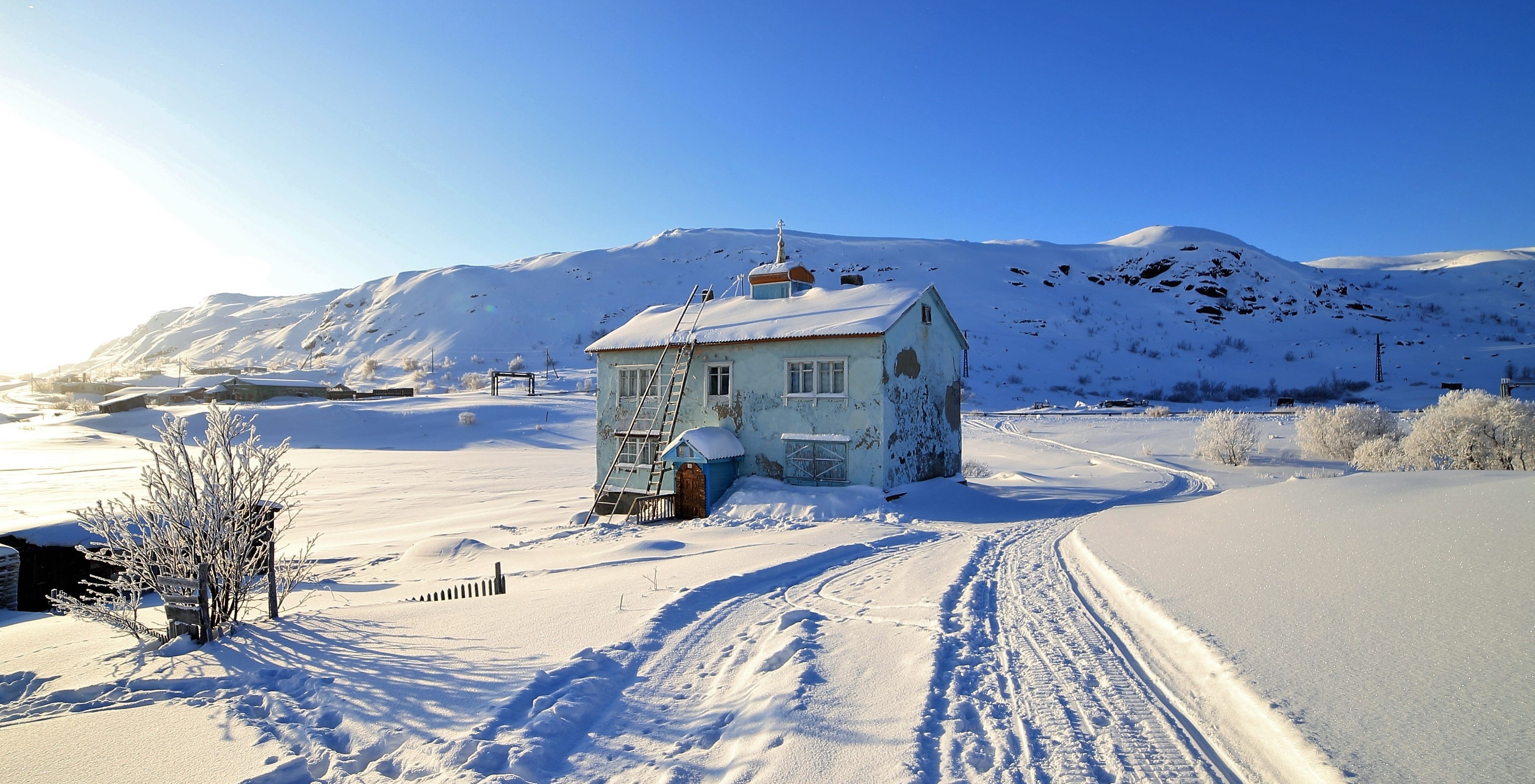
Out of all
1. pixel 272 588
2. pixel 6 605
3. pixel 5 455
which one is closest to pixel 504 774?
pixel 272 588

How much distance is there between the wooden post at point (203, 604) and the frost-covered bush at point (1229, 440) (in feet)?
102

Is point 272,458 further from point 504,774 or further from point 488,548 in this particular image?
point 488,548

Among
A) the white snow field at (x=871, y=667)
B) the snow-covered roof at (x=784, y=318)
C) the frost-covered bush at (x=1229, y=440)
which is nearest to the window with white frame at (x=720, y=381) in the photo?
the snow-covered roof at (x=784, y=318)

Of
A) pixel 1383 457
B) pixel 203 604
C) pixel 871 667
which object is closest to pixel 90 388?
pixel 203 604

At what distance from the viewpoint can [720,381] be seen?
2125 centimetres

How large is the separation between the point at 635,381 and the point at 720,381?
10.3ft

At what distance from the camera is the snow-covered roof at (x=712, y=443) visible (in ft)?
63.9

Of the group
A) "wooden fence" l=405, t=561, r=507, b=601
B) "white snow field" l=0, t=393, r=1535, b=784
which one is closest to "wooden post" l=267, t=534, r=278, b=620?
"white snow field" l=0, t=393, r=1535, b=784

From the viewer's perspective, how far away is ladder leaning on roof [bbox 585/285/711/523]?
20.8 metres

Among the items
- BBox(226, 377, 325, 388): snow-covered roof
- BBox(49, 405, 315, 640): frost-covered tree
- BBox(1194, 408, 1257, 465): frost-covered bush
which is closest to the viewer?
BBox(49, 405, 315, 640): frost-covered tree

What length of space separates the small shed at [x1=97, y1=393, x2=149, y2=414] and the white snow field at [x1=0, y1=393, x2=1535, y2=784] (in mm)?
44502

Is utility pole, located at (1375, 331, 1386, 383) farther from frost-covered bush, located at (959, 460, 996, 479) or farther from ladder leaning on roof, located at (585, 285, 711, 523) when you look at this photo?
ladder leaning on roof, located at (585, 285, 711, 523)

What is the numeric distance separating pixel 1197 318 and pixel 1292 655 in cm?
8981

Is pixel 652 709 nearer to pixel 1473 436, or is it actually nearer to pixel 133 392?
pixel 1473 436
